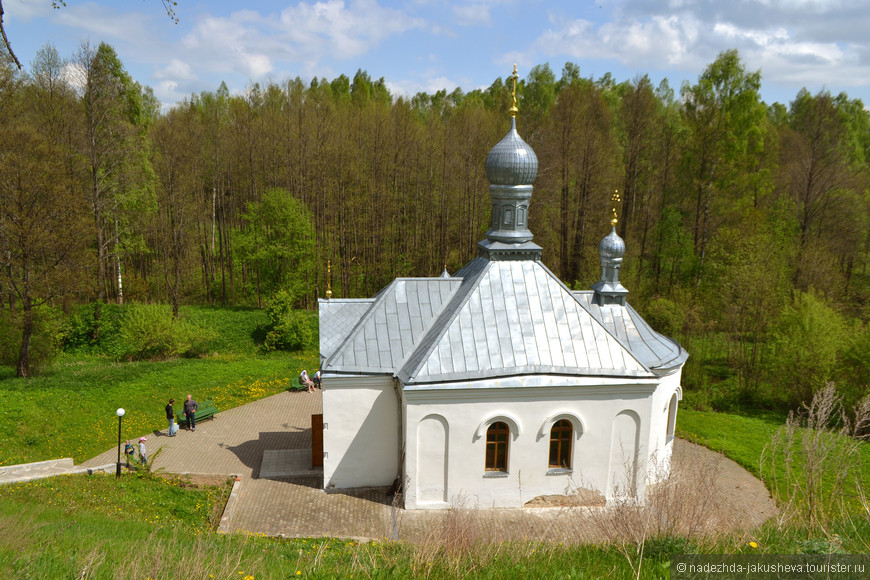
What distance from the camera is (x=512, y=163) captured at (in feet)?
50.1

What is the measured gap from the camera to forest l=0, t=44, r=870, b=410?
2191 cm

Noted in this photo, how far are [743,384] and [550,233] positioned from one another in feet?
39.2

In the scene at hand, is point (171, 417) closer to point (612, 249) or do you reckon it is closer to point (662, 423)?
point (612, 249)

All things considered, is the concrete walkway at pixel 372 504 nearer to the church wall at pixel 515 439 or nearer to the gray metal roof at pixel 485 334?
the church wall at pixel 515 439

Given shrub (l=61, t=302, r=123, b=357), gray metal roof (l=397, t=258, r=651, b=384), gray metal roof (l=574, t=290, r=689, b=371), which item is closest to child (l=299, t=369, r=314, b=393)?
gray metal roof (l=397, t=258, r=651, b=384)

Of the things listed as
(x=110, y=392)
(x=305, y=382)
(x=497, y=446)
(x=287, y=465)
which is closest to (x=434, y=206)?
(x=305, y=382)

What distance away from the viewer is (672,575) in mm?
5781

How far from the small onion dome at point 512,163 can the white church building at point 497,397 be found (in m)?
0.15

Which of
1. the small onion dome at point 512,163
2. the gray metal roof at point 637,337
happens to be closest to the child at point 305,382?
the gray metal roof at point 637,337

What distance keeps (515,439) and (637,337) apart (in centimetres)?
488

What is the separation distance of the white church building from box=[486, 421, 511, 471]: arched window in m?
0.03

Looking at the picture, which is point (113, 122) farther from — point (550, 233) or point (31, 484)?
point (550, 233)

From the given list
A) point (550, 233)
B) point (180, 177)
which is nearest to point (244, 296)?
point (180, 177)

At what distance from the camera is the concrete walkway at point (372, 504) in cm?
705
